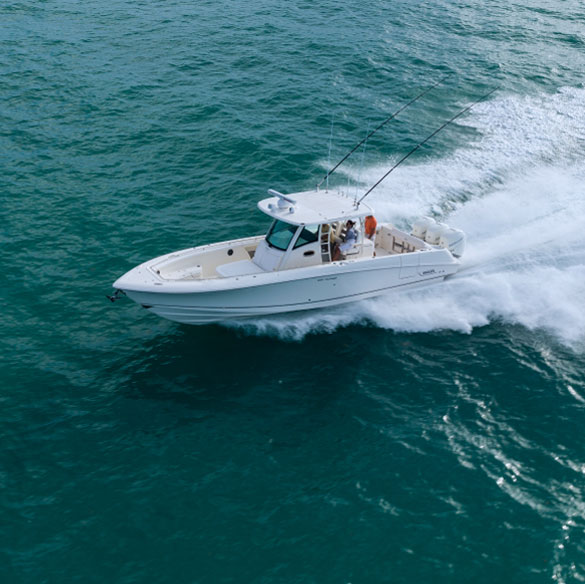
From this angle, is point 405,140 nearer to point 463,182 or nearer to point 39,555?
point 463,182

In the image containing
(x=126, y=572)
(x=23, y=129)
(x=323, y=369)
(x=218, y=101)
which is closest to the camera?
(x=126, y=572)

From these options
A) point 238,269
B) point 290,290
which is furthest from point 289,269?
point 238,269

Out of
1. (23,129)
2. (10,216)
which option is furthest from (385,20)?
(10,216)

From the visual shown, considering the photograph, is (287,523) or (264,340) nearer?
(287,523)

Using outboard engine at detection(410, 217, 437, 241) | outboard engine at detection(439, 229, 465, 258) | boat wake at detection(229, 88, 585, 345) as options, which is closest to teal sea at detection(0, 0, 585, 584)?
boat wake at detection(229, 88, 585, 345)

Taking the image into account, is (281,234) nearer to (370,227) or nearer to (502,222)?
(370,227)

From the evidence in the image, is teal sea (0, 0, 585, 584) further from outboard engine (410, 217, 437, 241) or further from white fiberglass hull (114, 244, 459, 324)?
outboard engine (410, 217, 437, 241)

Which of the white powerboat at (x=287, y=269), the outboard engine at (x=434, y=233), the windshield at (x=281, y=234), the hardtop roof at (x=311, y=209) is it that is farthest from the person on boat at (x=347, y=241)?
the outboard engine at (x=434, y=233)
